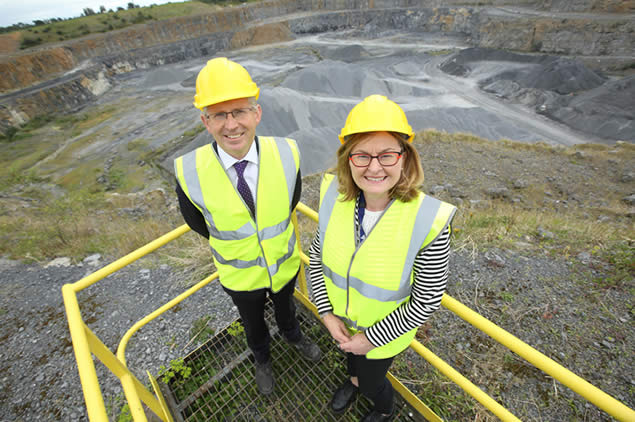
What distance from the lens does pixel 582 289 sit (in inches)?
143

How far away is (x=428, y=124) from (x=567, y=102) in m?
10.3

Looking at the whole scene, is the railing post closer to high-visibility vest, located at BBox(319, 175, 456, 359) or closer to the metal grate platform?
high-visibility vest, located at BBox(319, 175, 456, 359)

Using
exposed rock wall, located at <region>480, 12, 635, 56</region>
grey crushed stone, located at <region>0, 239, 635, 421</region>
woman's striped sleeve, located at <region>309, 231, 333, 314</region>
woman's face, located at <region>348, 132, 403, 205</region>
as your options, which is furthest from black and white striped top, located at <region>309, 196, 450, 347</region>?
exposed rock wall, located at <region>480, 12, 635, 56</region>

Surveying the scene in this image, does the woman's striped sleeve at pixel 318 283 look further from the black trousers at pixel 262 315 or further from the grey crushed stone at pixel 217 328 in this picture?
the grey crushed stone at pixel 217 328

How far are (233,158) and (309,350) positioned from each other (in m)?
1.86

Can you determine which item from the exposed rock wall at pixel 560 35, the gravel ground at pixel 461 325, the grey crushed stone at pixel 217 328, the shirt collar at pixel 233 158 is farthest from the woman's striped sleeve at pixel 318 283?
the exposed rock wall at pixel 560 35

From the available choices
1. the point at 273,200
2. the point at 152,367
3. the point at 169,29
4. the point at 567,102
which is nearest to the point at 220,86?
the point at 273,200

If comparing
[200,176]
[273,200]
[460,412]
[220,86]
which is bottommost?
[460,412]

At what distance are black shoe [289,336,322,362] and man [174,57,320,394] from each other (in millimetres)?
745

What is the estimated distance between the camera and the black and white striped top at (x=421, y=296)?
1.42 metres

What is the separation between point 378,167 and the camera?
1.46 meters

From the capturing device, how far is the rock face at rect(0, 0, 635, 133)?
24.8 meters

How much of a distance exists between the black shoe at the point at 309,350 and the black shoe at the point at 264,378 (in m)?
0.33

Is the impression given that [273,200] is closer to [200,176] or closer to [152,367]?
[200,176]
